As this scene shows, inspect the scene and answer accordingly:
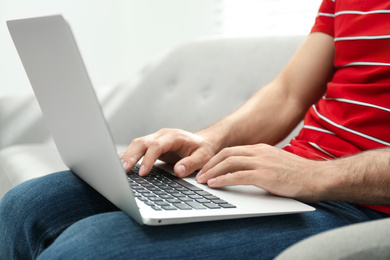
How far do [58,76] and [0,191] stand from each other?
1.07 meters

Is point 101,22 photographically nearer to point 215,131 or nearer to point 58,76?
point 215,131

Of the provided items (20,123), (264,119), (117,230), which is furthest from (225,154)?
(20,123)

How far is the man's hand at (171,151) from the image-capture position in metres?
0.83

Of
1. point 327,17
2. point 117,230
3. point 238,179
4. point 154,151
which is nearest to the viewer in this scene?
point 117,230

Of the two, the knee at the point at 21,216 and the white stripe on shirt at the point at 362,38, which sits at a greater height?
the white stripe on shirt at the point at 362,38

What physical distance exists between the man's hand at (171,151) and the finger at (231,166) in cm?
8

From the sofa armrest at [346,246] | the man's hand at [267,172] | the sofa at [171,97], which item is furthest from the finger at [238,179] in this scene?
the sofa at [171,97]

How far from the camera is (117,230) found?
614 millimetres

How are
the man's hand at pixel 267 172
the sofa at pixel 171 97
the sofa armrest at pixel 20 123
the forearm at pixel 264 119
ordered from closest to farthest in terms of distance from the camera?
the man's hand at pixel 267 172 < the forearm at pixel 264 119 < the sofa at pixel 171 97 < the sofa armrest at pixel 20 123

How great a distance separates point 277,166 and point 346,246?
27cm

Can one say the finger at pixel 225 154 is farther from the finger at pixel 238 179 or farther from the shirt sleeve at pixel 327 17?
the shirt sleeve at pixel 327 17

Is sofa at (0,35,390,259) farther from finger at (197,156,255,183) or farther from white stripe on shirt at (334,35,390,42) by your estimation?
finger at (197,156,255,183)

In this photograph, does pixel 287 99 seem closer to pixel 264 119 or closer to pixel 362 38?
pixel 264 119

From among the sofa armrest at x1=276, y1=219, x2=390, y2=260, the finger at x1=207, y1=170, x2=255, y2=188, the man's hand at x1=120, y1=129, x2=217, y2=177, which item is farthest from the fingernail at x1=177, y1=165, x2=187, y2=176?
the sofa armrest at x1=276, y1=219, x2=390, y2=260
